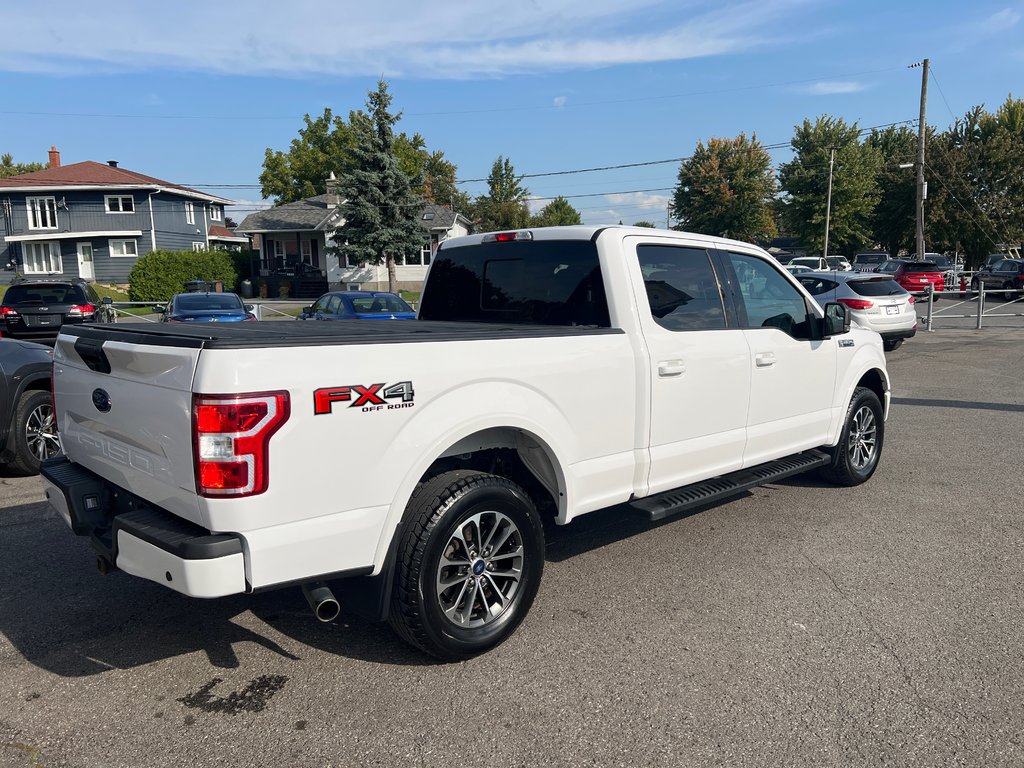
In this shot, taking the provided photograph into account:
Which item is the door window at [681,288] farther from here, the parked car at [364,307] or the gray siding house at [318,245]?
the gray siding house at [318,245]

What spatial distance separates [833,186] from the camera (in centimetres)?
5138

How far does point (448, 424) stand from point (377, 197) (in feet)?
113

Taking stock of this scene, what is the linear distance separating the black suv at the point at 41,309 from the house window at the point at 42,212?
113ft

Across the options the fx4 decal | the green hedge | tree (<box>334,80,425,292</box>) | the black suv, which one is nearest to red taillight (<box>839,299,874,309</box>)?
the fx4 decal

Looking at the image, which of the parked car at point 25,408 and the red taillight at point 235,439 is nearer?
the red taillight at point 235,439

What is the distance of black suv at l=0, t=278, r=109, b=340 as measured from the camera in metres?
15.3

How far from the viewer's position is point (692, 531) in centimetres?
536

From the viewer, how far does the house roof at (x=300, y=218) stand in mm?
44406

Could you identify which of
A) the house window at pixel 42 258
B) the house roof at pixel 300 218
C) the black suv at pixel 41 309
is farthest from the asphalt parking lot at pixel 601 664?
the house window at pixel 42 258

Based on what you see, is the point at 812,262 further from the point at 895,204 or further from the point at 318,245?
the point at 318,245

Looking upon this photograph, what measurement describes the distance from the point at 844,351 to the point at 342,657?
4.29 m

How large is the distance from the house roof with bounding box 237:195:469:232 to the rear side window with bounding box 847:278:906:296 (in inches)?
1237

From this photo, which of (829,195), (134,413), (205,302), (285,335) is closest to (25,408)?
(134,413)

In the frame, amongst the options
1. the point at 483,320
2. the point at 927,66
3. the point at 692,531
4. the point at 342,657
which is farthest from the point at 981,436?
the point at 927,66
